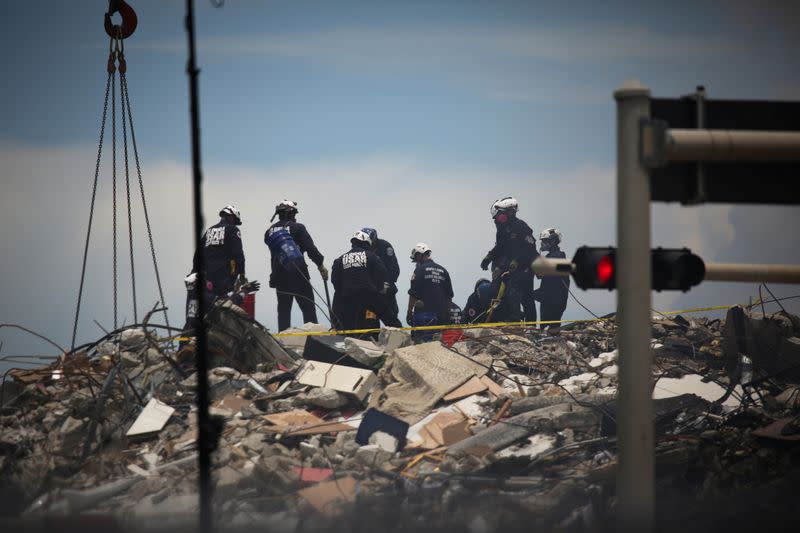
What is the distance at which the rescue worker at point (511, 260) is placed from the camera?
13.5 meters

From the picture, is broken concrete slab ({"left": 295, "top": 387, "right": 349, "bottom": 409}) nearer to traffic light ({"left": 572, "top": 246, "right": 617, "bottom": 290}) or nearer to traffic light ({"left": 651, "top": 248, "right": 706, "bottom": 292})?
traffic light ({"left": 572, "top": 246, "right": 617, "bottom": 290})

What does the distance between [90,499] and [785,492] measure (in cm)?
553

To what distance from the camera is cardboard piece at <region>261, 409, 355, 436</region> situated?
26.1 feet

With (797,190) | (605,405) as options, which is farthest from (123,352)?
(797,190)

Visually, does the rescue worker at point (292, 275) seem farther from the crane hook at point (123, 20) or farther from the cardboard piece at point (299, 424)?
the cardboard piece at point (299, 424)

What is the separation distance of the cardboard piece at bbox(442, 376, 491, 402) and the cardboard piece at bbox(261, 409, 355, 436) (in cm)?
117

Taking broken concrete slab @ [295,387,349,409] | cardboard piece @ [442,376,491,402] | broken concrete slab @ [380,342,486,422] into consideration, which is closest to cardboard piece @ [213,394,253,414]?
broken concrete slab @ [295,387,349,409]

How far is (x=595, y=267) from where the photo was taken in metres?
4.64

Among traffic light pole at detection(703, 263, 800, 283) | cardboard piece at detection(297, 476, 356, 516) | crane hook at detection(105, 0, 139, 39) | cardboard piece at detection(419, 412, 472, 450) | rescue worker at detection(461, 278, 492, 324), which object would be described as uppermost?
crane hook at detection(105, 0, 139, 39)

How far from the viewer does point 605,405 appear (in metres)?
8.03

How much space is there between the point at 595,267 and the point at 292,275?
8.58 metres

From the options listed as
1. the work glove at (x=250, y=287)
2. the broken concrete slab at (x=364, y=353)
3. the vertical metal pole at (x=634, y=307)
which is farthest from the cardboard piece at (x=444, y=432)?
the work glove at (x=250, y=287)

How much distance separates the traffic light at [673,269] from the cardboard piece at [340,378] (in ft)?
15.5

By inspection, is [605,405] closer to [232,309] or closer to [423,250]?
[232,309]
